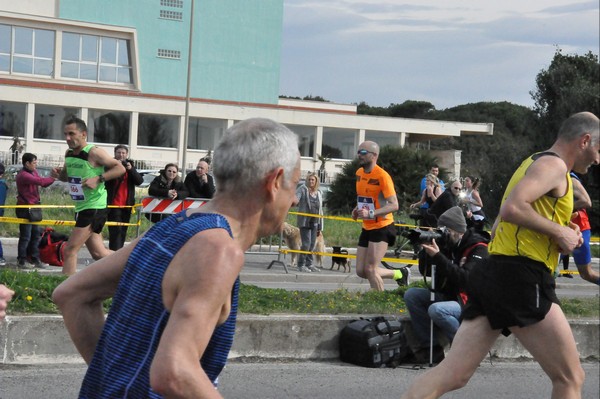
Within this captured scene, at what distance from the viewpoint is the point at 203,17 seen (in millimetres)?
62688

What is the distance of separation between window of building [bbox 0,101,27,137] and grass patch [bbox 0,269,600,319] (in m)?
42.6

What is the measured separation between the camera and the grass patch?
7812 mm

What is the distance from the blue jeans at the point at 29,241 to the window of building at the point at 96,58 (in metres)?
40.3

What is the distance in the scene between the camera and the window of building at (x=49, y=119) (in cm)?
5081

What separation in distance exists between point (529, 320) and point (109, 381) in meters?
3.18

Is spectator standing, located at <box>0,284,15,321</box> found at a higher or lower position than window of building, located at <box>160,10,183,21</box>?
lower

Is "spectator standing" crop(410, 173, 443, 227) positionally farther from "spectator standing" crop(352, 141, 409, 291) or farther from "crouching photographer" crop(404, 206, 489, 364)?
"crouching photographer" crop(404, 206, 489, 364)

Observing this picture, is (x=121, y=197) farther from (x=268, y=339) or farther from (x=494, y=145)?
(x=494, y=145)

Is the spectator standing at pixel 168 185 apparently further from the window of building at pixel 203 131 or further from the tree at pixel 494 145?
the window of building at pixel 203 131

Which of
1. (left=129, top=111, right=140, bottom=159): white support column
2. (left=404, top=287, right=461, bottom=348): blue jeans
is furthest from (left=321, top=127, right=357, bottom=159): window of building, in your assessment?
(left=404, top=287, right=461, bottom=348): blue jeans

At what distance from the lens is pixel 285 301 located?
920cm

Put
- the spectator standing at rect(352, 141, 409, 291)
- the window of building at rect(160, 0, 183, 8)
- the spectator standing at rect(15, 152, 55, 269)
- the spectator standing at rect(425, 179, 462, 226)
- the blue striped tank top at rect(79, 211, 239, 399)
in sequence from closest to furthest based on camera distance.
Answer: the blue striped tank top at rect(79, 211, 239, 399) → the spectator standing at rect(352, 141, 409, 291) → the spectator standing at rect(15, 152, 55, 269) → the spectator standing at rect(425, 179, 462, 226) → the window of building at rect(160, 0, 183, 8)

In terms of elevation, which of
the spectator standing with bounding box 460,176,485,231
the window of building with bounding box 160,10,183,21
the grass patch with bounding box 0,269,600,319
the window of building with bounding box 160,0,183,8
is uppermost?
the window of building with bounding box 160,0,183,8

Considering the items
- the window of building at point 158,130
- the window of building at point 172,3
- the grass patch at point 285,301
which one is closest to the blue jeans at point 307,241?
the grass patch at point 285,301
